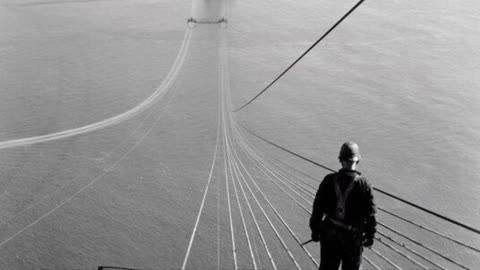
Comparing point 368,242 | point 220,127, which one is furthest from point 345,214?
point 220,127

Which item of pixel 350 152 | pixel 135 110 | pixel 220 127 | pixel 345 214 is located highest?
pixel 350 152

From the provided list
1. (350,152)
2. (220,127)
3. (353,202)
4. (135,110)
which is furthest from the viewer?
(135,110)

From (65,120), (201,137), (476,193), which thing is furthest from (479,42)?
(65,120)

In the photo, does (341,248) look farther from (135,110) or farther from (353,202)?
(135,110)

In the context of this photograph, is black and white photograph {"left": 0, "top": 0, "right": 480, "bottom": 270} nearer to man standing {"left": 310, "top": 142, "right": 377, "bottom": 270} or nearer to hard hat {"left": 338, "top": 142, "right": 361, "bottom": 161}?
man standing {"left": 310, "top": 142, "right": 377, "bottom": 270}

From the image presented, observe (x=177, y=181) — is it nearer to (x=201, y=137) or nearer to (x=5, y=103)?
(x=201, y=137)

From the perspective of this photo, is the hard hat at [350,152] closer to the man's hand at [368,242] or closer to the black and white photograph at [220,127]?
the man's hand at [368,242]

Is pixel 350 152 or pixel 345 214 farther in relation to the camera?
pixel 345 214
